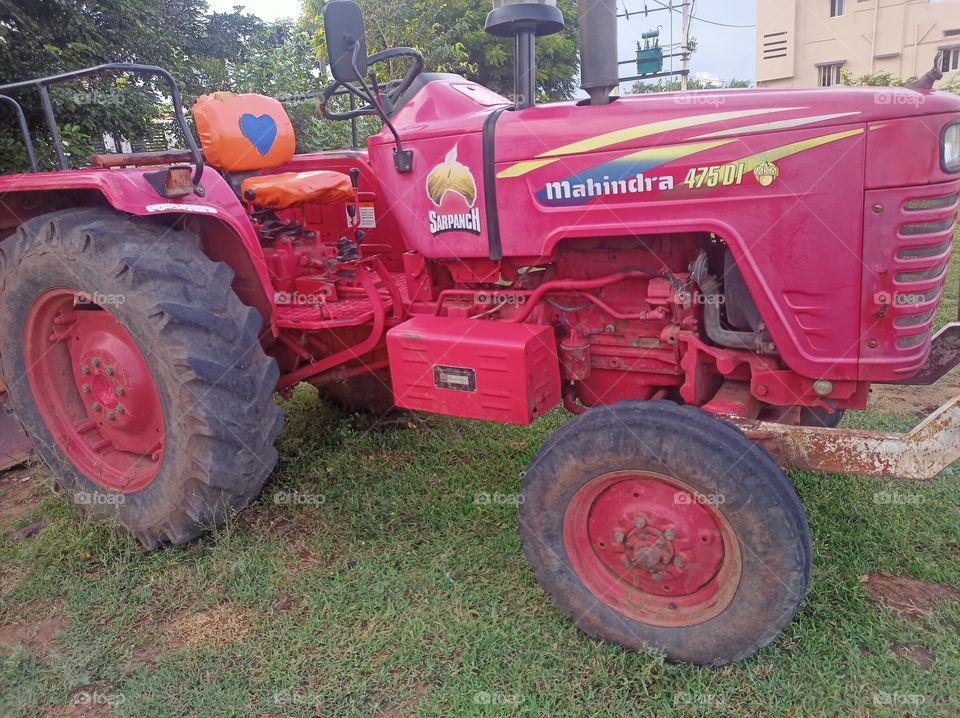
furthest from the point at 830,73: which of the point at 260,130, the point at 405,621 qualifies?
the point at 405,621

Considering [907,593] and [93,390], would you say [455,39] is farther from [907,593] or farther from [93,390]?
[907,593]

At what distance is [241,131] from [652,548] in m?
2.76

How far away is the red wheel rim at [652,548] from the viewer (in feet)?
7.41

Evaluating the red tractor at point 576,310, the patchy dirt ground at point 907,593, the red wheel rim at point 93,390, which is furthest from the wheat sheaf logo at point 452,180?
the patchy dirt ground at point 907,593

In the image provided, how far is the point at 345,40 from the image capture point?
2.42m

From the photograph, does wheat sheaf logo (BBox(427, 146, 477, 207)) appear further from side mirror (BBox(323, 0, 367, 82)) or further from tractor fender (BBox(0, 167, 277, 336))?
tractor fender (BBox(0, 167, 277, 336))

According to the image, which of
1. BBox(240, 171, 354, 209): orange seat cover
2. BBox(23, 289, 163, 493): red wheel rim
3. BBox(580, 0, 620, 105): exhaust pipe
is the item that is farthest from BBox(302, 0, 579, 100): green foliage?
BBox(580, 0, 620, 105): exhaust pipe

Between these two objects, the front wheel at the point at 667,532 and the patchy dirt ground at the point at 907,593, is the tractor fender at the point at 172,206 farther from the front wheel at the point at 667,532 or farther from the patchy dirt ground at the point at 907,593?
the patchy dirt ground at the point at 907,593

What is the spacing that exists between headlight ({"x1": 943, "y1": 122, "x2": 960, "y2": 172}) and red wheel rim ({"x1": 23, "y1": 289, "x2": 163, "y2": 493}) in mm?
2993

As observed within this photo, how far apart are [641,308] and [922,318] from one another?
88 cm

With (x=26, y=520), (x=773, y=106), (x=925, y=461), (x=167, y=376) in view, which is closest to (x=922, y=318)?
(x=925, y=461)

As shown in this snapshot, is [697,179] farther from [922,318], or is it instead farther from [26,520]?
[26,520]

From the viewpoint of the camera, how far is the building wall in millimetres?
20656

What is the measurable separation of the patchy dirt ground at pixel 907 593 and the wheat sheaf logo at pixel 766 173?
5.23 feet
